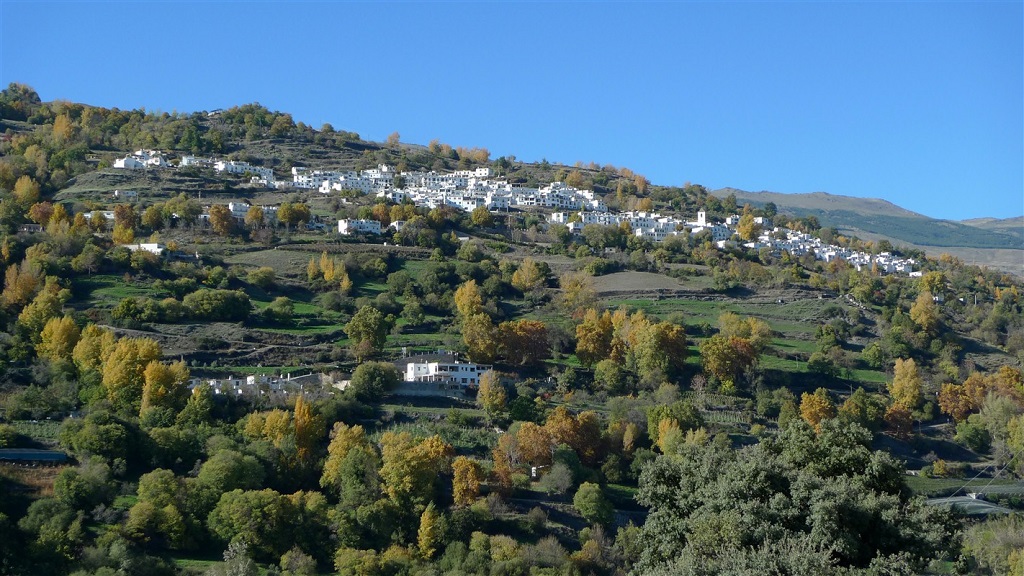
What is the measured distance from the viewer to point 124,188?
2963 inches

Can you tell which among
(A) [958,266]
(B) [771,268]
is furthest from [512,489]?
(A) [958,266]

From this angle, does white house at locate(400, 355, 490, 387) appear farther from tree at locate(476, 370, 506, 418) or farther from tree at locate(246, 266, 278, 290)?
tree at locate(246, 266, 278, 290)

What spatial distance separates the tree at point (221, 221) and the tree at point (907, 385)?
3589cm

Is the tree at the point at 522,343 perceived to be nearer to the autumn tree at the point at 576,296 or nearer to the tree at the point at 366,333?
the tree at the point at 366,333

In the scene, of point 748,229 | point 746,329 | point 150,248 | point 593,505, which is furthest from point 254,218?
point 748,229

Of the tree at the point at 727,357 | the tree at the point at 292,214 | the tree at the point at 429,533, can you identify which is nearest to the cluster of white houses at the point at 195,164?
the tree at the point at 292,214

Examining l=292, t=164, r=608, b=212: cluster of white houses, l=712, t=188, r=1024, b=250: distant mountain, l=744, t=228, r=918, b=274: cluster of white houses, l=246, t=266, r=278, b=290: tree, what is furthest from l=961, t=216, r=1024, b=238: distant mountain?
l=246, t=266, r=278, b=290: tree

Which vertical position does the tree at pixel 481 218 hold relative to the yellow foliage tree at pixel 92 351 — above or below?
above

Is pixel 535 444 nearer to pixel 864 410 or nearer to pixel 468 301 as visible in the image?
pixel 864 410

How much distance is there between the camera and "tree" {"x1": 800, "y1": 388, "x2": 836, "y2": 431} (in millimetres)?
48531

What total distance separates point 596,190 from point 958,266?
98.6 ft

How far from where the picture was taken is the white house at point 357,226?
71.0m

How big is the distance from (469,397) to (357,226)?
82.0 feet

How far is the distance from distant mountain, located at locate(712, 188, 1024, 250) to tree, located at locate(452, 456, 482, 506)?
374ft
